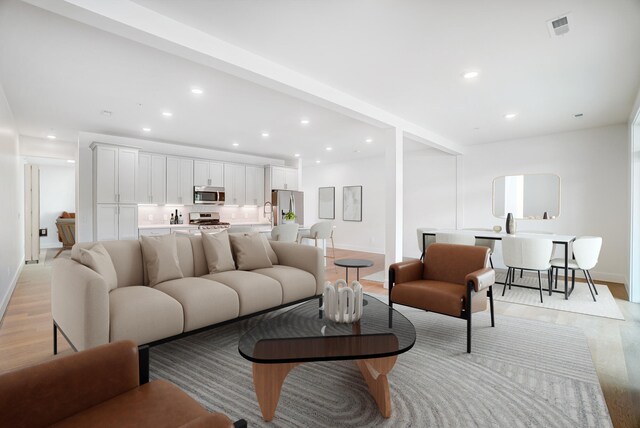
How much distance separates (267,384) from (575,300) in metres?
4.36

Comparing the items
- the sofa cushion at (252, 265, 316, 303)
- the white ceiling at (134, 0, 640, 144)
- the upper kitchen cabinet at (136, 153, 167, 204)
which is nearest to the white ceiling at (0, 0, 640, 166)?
the white ceiling at (134, 0, 640, 144)

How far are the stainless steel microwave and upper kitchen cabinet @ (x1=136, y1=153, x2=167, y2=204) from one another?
65 centimetres

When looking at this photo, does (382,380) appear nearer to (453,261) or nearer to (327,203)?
(453,261)

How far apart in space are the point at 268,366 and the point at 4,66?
399 cm

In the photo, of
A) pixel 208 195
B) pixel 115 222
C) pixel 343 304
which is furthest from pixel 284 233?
pixel 343 304

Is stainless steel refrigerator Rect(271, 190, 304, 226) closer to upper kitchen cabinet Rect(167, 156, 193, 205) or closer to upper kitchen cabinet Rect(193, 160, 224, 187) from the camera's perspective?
upper kitchen cabinet Rect(193, 160, 224, 187)

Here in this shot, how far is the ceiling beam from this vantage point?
2.13 m

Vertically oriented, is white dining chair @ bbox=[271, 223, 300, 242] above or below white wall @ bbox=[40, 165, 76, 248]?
below

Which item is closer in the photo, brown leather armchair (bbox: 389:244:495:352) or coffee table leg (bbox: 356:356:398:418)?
coffee table leg (bbox: 356:356:398:418)

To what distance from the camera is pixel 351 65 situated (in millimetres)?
3281

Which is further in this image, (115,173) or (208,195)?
(208,195)

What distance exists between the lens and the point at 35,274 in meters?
5.78

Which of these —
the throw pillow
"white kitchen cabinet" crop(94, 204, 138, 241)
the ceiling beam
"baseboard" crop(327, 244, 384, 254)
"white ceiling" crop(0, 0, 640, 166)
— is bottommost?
"baseboard" crop(327, 244, 384, 254)

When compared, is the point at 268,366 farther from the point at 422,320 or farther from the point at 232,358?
the point at 422,320
